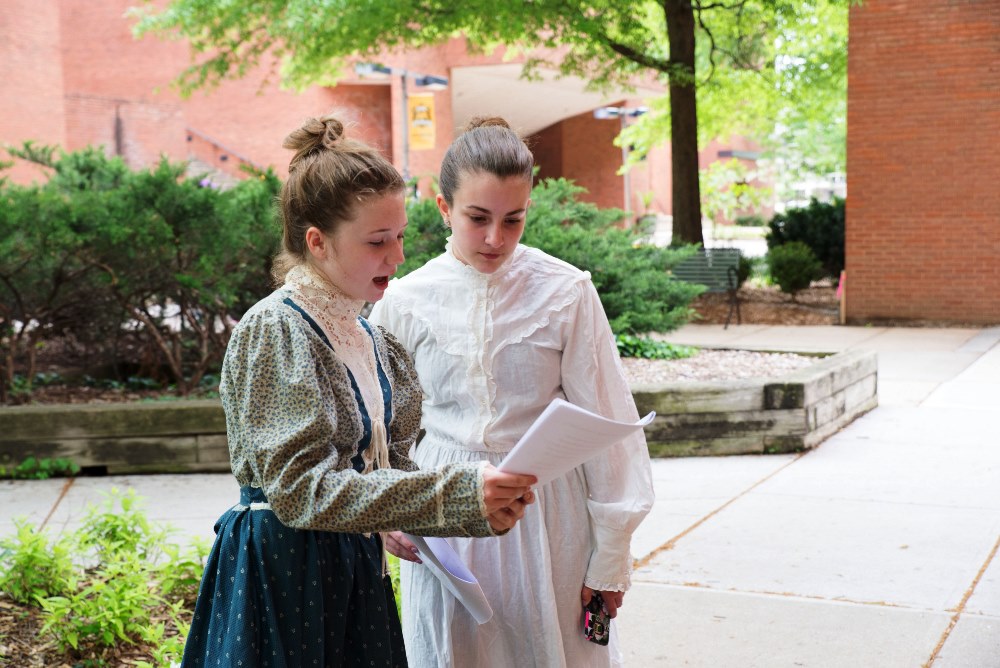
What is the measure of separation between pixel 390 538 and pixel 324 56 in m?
14.7

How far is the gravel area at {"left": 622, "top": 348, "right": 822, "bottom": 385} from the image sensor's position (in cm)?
845

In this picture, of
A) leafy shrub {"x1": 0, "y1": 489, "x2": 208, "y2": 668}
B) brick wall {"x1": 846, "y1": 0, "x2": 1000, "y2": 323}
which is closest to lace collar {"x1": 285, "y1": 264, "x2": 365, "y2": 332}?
leafy shrub {"x1": 0, "y1": 489, "x2": 208, "y2": 668}

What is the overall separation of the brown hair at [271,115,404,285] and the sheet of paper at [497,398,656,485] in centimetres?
54

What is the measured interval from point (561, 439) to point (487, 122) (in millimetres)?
1141

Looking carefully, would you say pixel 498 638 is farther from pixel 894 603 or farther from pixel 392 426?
pixel 894 603

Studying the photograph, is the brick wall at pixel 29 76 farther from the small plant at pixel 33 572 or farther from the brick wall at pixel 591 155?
the small plant at pixel 33 572

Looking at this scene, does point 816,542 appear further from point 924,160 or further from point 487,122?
point 924,160

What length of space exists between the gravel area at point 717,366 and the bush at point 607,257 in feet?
1.10

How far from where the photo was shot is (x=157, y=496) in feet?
21.0

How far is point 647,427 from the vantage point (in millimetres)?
7273

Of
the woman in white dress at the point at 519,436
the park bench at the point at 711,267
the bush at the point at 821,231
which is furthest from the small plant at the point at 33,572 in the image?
the bush at the point at 821,231

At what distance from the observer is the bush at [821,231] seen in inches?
783

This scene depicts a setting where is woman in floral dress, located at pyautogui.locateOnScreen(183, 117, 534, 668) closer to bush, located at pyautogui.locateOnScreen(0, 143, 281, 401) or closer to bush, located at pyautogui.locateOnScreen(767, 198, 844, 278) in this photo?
bush, located at pyautogui.locateOnScreen(0, 143, 281, 401)

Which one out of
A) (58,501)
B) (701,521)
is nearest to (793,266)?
(701,521)
